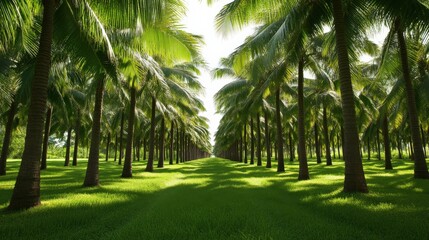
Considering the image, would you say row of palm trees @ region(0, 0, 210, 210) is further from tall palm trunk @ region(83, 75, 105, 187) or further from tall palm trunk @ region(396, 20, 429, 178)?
tall palm trunk @ region(396, 20, 429, 178)

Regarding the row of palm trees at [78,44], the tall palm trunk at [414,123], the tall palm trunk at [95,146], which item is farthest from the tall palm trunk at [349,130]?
the tall palm trunk at [95,146]

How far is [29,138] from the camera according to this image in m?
6.27

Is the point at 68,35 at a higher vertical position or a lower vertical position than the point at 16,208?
higher

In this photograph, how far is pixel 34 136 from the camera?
6301 mm

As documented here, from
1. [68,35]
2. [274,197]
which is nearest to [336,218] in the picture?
[274,197]

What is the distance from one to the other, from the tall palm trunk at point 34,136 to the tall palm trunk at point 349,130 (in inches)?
324

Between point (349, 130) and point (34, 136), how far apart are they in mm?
8513

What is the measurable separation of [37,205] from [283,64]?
443 inches

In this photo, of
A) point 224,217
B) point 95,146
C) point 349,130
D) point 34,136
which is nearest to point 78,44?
point 34,136

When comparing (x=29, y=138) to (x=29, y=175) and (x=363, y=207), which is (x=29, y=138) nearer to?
(x=29, y=175)

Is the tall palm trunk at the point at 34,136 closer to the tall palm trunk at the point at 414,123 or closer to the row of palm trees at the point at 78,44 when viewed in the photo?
the row of palm trees at the point at 78,44

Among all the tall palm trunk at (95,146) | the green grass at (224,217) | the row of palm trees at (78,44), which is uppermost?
the row of palm trees at (78,44)

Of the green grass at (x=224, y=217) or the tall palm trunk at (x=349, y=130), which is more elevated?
the tall palm trunk at (x=349, y=130)

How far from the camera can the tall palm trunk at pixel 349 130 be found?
7.96m
